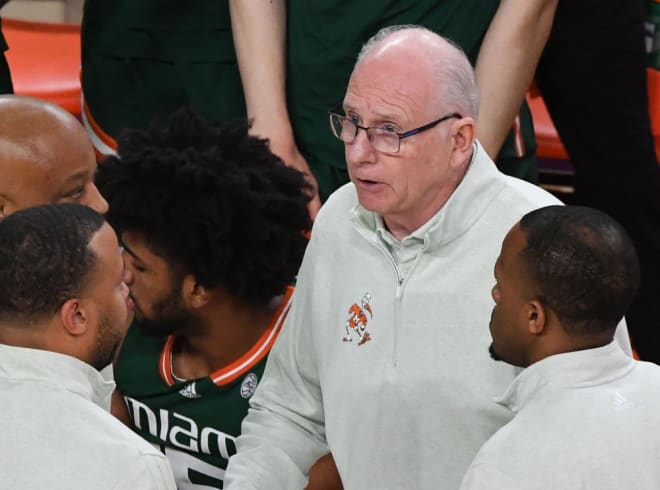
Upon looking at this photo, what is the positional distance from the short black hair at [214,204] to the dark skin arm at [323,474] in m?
0.42

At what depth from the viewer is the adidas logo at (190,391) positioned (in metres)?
3.15

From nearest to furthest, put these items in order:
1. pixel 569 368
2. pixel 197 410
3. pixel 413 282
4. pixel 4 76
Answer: pixel 569 368
pixel 413 282
pixel 197 410
pixel 4 76

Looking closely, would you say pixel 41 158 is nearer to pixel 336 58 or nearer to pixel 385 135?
pixel 385 135

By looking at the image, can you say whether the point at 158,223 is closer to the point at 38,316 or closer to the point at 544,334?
the point at 38,316

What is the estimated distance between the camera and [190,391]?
315 cm

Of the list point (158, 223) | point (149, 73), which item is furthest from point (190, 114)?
point (149, 73)

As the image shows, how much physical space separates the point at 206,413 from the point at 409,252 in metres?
0.69

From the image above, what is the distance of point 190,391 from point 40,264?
975mm

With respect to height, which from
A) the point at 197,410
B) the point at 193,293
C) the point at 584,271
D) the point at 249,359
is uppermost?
the point at 584,271

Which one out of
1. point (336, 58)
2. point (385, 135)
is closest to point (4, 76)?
point (336, 58)

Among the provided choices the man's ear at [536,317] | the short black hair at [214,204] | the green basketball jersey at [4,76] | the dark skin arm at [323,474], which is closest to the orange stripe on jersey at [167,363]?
the short black hair at [214,204]

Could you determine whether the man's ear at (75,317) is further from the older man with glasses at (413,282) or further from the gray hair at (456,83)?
the gray hair at (456,83)

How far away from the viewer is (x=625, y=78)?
375 cm

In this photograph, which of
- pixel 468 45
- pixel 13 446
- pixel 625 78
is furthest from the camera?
pixel 625 78
